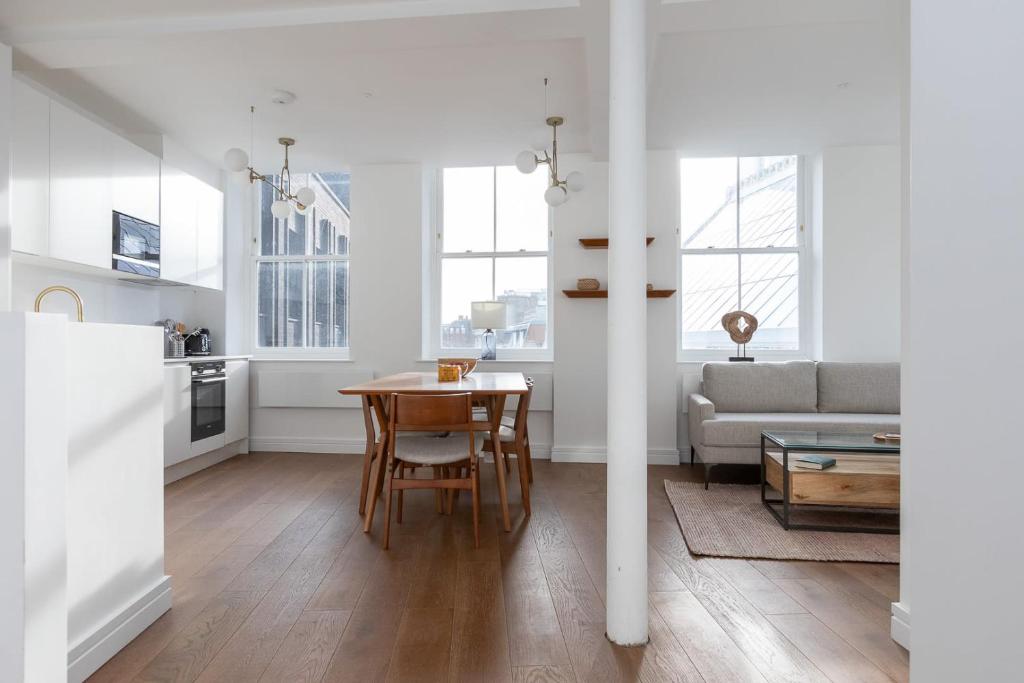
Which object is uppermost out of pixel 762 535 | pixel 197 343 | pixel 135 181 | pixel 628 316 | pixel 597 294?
pixel 135 181

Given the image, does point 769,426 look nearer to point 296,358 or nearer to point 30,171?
point 296,358

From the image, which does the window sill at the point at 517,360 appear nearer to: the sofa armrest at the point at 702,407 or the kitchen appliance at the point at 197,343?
the sofa armrest at the point at 702,407

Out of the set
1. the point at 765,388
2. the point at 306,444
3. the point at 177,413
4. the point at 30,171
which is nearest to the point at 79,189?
the point at 30,171

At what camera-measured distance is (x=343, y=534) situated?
2.78 metres

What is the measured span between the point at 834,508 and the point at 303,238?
4908mm

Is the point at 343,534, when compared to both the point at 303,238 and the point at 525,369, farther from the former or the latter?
the point at 303,238

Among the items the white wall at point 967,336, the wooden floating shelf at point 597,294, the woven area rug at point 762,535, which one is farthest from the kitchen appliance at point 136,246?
the white wall at point 967,336

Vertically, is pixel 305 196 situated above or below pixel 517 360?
above

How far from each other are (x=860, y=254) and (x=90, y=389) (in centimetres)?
528

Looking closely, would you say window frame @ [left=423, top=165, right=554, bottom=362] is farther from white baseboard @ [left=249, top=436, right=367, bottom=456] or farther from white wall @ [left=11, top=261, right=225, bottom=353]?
white wall @ [left=11, top=261, right=225, bottom=353]

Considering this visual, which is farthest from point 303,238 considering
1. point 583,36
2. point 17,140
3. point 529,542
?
point 529,542

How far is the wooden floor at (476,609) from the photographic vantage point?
5.28ft

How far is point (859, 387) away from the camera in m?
4.25

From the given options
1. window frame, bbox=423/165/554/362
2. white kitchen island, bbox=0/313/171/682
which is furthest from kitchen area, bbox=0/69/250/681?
window frame, bbox=423/165/554/362
